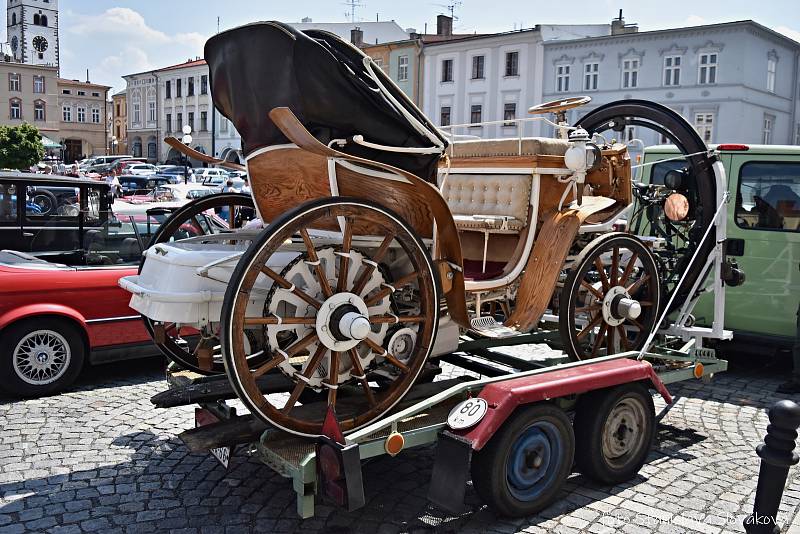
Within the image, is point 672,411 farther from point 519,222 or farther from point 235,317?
point 235,317

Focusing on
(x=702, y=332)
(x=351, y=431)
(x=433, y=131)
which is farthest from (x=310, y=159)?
(x=702, y=332)

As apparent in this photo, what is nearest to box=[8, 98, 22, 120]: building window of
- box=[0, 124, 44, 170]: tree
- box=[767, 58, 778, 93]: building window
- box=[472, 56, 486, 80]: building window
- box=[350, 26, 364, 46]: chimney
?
box=[0, 124, 44, 170]: tree

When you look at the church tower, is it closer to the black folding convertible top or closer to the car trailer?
the black folding convertible top

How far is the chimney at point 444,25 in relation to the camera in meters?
49.6

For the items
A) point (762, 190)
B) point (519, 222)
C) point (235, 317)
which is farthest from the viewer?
point (762, 190)

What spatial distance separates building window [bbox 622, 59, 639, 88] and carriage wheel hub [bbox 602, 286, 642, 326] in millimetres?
35649

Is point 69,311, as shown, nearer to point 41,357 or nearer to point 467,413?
point 41,357

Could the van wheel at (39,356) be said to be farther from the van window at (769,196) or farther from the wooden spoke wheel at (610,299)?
the van window at (769,196)

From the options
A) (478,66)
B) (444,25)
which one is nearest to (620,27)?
(478,66)

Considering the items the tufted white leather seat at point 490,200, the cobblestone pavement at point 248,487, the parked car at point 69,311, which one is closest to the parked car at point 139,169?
the parked car at point 69,311

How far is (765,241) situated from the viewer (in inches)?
310

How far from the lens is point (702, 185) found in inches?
243

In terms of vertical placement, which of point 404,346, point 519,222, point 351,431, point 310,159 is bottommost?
point 351,431

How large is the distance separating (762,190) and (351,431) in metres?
5.84
